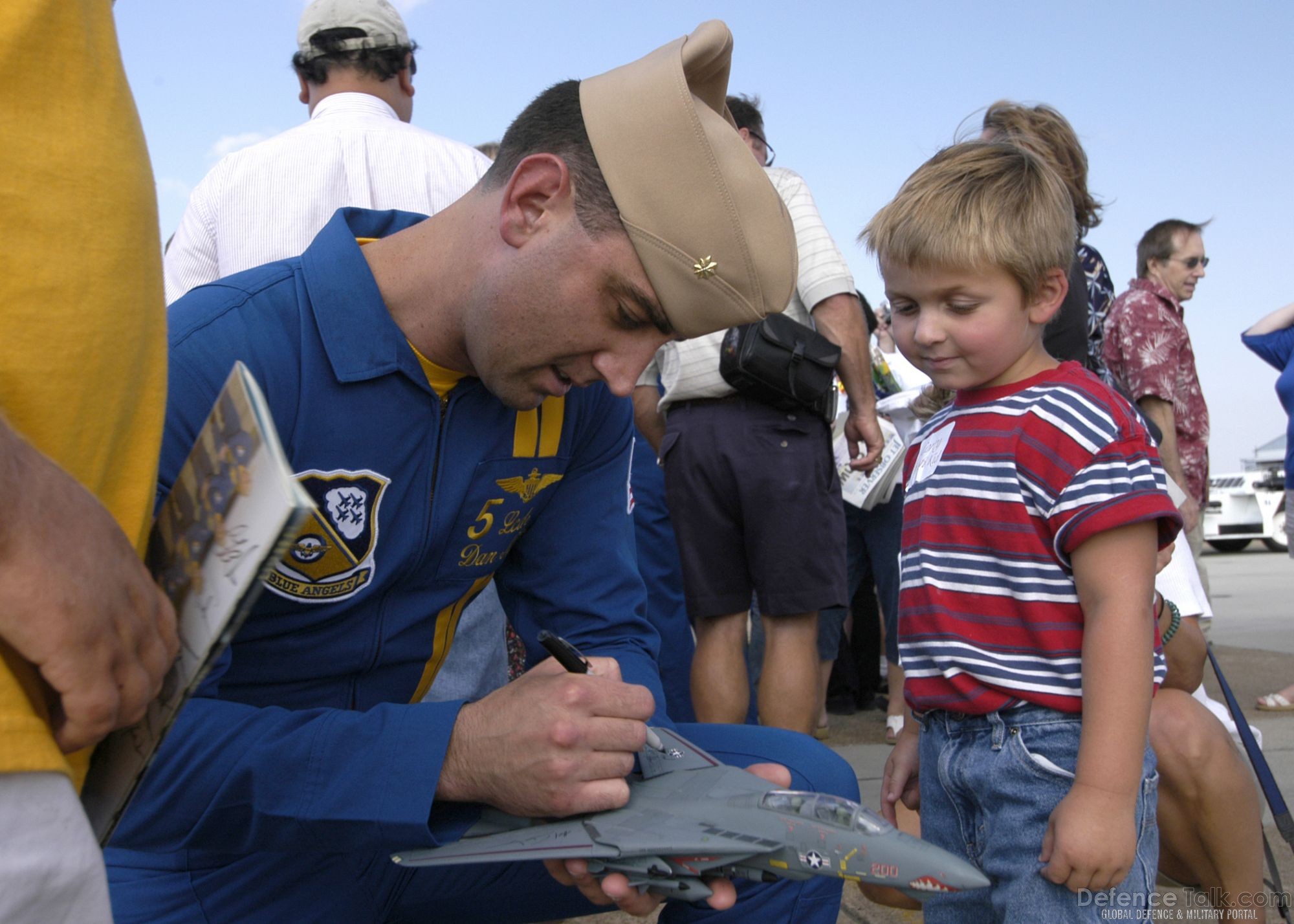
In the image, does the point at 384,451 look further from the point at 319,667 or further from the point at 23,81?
the point at 23,81

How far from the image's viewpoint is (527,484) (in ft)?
6.16

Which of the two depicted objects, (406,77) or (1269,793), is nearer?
(1269,793)

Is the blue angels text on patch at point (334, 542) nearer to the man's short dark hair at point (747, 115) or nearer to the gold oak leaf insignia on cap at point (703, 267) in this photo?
the gold oak leaf insignia on cap at point (703, 267)

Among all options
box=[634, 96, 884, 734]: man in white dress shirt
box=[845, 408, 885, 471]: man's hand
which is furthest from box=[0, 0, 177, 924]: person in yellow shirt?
box=[845, 408, 885, 471]: man's hand

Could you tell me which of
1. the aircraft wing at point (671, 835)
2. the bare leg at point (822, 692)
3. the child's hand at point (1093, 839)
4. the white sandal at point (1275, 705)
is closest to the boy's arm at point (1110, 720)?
the child's hand at point (1093, 839)

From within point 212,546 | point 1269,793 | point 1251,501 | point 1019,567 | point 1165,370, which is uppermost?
point 212,546

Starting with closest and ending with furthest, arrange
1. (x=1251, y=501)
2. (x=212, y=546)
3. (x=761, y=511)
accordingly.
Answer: (x=212, y=546), (x=761, y=511), (x=1251, y=501)

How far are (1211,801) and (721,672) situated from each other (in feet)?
5.75

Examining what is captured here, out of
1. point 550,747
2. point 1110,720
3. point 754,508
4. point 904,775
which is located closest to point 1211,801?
point 904,775

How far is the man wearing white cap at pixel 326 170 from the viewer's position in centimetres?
286

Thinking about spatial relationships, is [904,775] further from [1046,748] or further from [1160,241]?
[1160,241]

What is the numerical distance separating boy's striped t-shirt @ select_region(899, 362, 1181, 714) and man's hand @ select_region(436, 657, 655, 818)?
1.99ft

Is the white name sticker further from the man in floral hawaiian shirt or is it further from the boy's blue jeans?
the man in floral hawaiian shirt

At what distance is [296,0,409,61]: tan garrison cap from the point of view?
3156mm
